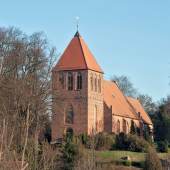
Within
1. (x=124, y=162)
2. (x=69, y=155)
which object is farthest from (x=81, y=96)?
(x=69, y=155)

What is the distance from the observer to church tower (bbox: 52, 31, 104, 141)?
66.9 m

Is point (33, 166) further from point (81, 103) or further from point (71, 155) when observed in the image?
point (81, 103)

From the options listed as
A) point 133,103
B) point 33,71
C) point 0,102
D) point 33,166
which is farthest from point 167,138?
point 33,166

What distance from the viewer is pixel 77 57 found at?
224 feet

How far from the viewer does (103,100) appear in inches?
2810

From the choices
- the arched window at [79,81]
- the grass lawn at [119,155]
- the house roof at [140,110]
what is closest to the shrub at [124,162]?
the grass lawn at [119,155]

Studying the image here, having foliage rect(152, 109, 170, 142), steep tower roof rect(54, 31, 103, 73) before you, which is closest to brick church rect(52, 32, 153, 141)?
steep tower roof rect(54, 31, 103, 73)

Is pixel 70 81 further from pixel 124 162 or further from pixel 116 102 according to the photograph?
pixel 124 162

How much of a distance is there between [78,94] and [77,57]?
14.2ft

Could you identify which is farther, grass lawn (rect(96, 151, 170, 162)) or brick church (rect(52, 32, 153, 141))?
brick church (rect(52, 32, 153, 141))

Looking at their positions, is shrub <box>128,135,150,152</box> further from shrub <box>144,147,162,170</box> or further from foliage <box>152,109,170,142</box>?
shrub <box>144,147,162,170</box>

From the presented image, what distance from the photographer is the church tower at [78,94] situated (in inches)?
2633

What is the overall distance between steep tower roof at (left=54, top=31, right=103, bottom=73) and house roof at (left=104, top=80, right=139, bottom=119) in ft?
19.1

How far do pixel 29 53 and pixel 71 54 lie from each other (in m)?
19.7
